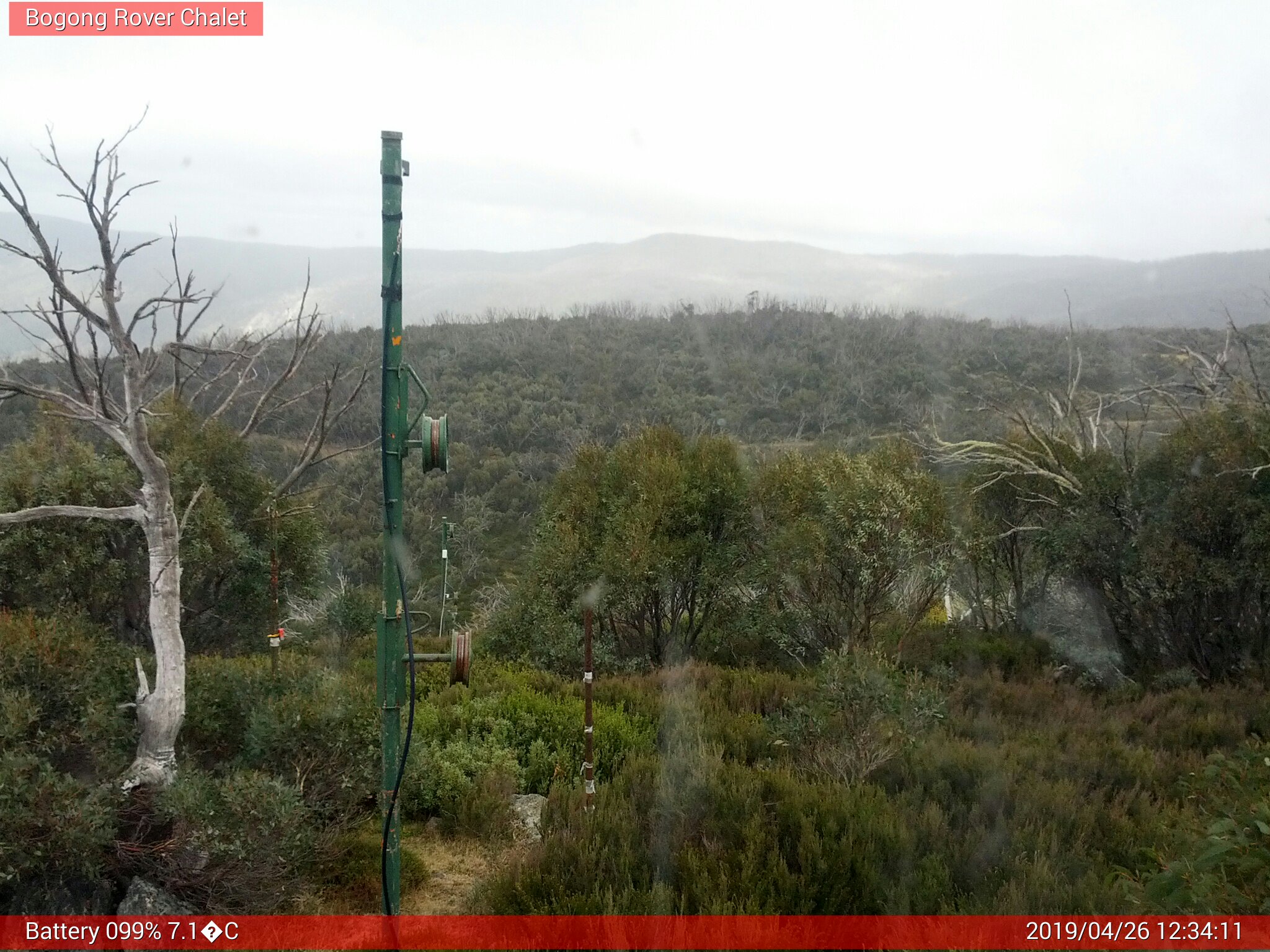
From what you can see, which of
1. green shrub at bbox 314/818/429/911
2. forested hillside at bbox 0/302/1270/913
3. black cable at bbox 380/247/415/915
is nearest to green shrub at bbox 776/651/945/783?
forested hillside at bbox 0/302/1270/913

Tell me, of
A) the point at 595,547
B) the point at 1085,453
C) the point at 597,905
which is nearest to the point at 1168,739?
the point at 1085,453

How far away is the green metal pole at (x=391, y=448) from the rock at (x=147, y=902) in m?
1.78

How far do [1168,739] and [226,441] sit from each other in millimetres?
11788

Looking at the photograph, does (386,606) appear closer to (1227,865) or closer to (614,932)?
(614,932)

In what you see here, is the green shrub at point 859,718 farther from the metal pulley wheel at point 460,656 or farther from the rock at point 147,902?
the rock at point 147,902

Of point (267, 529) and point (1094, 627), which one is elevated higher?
point (267, 529)

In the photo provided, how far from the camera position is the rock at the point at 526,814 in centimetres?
705

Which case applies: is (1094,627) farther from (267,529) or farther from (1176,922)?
(267,529)

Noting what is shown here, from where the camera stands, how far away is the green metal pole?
170 inches

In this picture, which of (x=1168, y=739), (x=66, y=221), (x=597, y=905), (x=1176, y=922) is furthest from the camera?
(x=1168, y=739)

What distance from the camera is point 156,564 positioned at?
5.55m

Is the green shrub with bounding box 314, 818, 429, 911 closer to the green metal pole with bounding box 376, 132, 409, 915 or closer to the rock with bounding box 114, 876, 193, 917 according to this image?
the rock with bounding box 114, 876, 193, 917

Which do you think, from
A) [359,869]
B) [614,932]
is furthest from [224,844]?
[614,932]

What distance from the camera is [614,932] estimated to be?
4.54 meters
